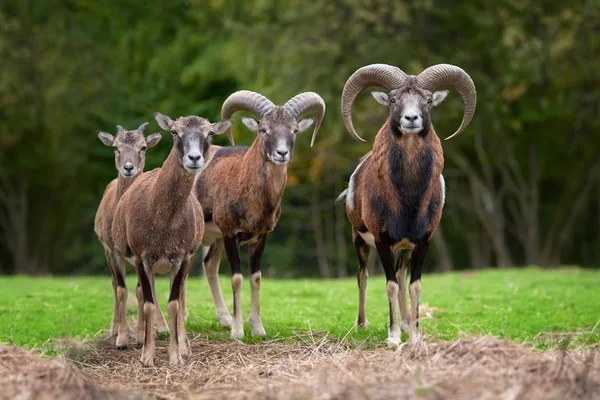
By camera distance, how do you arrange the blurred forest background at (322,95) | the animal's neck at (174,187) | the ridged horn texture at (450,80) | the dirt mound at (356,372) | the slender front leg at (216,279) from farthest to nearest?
the blurred forest background at (322,95), the slender front leg at (216,279), the ridged horn texture at (450,80), the animal's neck at (174,187), the dirt mound at (356,372)

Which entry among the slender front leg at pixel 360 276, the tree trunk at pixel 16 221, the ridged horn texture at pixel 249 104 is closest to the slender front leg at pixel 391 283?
the slender front leg at pixel 360 276

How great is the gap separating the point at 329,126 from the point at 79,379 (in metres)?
19.1

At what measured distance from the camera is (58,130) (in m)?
30.3

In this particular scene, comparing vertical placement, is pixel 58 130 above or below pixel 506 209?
above

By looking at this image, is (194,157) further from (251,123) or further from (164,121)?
(251,123)

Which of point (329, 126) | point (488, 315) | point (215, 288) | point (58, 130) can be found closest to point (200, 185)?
point (215, 288)

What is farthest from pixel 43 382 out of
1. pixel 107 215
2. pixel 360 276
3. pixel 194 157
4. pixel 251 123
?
pixel 360 276

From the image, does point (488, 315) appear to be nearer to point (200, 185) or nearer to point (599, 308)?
point (599, 308)

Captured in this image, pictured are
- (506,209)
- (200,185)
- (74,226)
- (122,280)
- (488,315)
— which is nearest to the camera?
(122,280)

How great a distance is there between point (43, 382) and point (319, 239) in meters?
28.3

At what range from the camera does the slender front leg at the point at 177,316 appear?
10.3 meters

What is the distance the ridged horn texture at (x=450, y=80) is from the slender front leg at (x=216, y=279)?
13.2ft

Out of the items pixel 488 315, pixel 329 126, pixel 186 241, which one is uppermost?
pixel 329 126

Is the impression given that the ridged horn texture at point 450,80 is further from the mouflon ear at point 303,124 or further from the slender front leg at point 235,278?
the slender front leg at point 235,278
